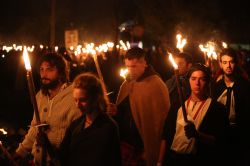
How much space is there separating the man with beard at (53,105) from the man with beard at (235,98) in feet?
8.57

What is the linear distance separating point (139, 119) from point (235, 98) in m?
1.58

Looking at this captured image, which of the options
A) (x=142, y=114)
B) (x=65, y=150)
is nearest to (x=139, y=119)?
(x=142, y=114)

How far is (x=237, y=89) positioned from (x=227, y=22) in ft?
88.4

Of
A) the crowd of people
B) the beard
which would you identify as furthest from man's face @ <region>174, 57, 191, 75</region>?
the beard

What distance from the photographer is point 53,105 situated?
4.44 m

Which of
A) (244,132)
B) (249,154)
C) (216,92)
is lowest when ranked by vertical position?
(249,154)

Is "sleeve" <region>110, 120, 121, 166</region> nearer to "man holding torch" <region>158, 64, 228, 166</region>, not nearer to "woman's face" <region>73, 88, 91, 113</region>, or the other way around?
"woman's face" <region>73, 88, 91, 113</region>

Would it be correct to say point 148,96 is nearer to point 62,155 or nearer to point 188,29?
point 62,155

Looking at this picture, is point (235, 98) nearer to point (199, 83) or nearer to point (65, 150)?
point (199, 83)

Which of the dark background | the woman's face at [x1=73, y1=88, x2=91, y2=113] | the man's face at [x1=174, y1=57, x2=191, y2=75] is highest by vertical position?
the dark background

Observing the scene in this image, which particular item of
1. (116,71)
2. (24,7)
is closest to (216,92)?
(116,71)

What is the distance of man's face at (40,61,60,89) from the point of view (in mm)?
4555

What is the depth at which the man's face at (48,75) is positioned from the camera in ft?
14.9

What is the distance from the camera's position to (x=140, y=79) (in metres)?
5.77
